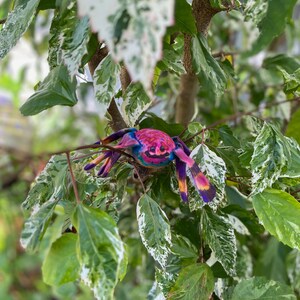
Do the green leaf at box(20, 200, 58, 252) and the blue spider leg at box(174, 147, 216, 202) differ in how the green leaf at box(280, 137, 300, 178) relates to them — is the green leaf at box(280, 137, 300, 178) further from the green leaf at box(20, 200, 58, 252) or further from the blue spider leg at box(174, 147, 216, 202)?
the green leaf at box(20, 200, 58, 252)

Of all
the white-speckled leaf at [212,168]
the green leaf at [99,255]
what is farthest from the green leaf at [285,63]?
the green leaf at [99,255]

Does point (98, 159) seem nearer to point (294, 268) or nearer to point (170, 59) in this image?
point (170, 59)

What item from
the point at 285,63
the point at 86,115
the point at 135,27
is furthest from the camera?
the point at 86,115

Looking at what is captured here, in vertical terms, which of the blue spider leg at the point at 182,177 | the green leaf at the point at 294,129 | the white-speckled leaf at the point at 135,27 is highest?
the white-speckled leaf at the point at 135,27

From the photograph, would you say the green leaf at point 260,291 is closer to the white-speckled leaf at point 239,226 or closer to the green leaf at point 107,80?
the white-speckled leaf at point 239,226

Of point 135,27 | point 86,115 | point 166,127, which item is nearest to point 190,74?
point 166,127

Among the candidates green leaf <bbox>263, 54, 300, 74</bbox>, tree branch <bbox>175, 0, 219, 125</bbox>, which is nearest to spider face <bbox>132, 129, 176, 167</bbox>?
tree branch <bbox>175, 0, 219, 125</bbox>

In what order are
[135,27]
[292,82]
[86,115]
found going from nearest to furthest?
[135,27] < [292,82] < [86,115]
